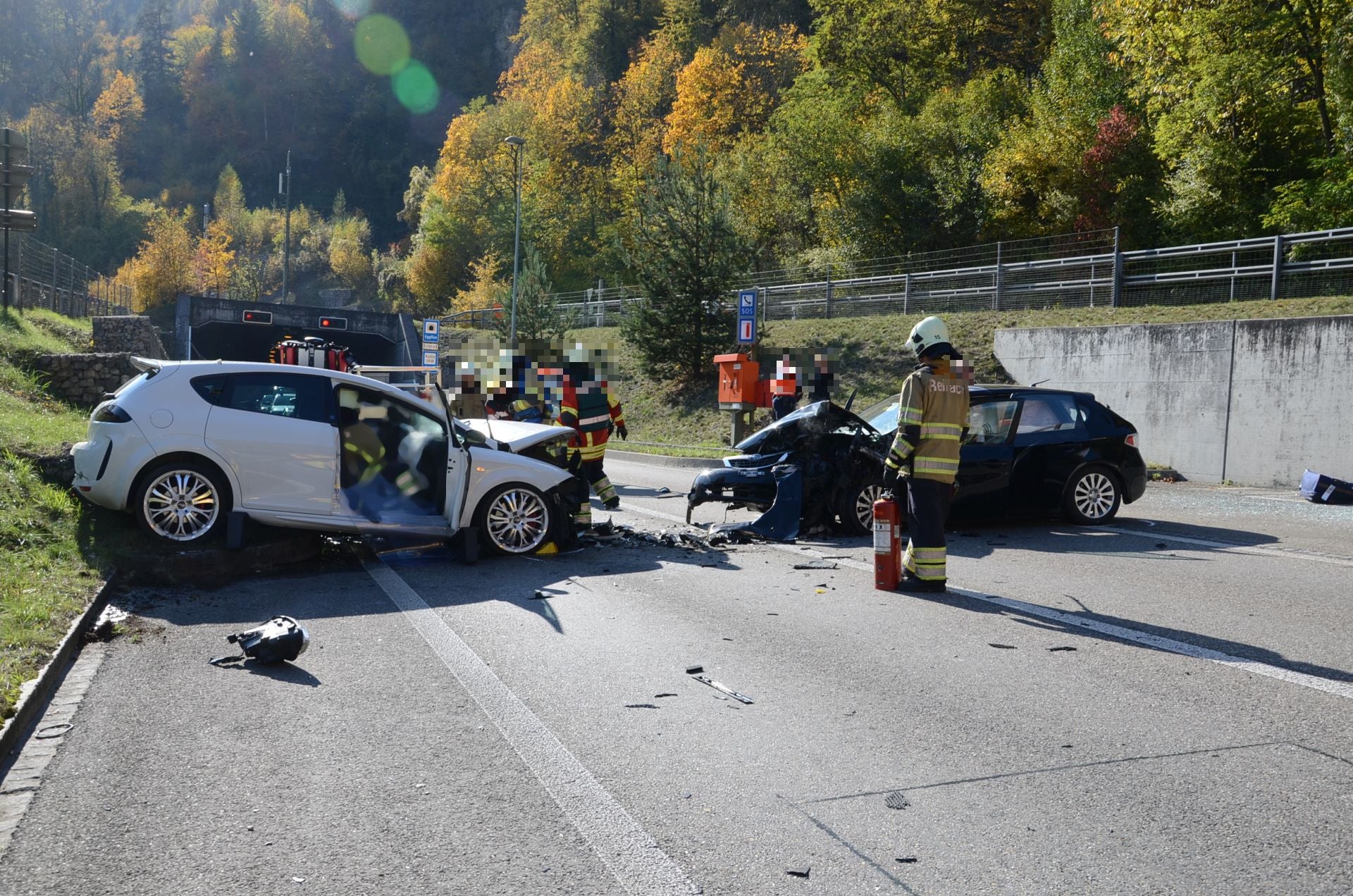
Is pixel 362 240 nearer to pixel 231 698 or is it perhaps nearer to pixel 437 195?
pixel 437 195

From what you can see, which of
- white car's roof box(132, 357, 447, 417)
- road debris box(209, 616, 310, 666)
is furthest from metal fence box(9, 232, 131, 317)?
road debris box(209, 616, 310, 666)

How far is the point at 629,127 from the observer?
70.3 metres

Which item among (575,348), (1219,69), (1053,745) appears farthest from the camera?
(1219,69)

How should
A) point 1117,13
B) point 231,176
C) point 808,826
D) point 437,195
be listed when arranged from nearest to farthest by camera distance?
point 808,826 < point 1117,13 < point 437,195 < point 231,176

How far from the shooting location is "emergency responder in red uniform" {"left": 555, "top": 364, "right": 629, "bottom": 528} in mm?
11594

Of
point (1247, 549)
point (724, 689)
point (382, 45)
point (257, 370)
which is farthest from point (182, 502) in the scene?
point (382, 45)

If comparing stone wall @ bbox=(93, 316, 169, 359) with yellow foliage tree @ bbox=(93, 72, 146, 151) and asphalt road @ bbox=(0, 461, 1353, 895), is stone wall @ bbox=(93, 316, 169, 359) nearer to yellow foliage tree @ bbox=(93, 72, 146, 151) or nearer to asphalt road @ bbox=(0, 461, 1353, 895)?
asphalt road @ bbox=(0, 461, 1353, 895)

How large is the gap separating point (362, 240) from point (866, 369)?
99.6m

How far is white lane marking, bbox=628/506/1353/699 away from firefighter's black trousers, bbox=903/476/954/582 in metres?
0.29

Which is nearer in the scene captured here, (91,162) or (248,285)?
(248,285)

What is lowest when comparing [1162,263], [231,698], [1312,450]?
[231,698]

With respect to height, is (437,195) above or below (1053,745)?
above

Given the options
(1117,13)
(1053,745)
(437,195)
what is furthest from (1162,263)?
(437,195)

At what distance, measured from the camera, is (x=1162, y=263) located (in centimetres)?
2245
